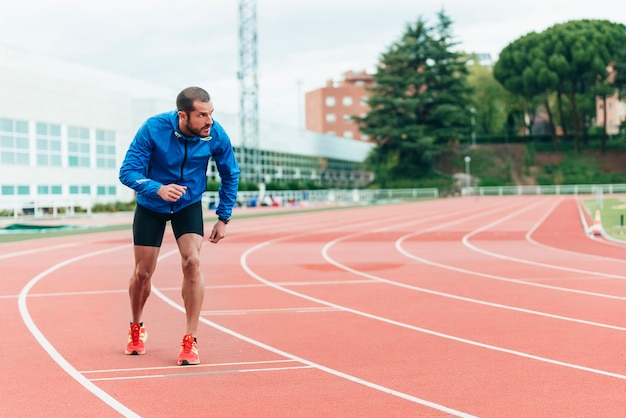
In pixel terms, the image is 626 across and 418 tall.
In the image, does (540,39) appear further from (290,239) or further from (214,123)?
(214,123)

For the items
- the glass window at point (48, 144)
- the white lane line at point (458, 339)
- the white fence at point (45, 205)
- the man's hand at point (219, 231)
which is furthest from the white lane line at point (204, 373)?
the glass window at point (48, 144)

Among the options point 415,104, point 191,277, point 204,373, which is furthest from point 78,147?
point 415,104

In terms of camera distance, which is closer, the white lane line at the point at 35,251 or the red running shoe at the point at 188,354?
the red running shoe at the point at 188,354

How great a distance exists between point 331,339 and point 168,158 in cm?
215

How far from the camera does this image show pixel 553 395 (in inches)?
Answer: 201

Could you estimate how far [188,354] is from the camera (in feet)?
20.0

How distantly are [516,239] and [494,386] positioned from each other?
643 inches

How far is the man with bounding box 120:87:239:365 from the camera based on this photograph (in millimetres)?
5969

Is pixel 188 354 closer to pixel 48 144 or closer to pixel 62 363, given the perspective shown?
pixel 62 363

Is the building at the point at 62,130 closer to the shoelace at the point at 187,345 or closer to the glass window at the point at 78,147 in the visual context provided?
the glass window at the point at 78,147

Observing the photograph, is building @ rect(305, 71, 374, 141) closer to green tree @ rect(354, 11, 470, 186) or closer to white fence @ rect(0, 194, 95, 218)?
green tree @ rect(354, 11, 470, 186)

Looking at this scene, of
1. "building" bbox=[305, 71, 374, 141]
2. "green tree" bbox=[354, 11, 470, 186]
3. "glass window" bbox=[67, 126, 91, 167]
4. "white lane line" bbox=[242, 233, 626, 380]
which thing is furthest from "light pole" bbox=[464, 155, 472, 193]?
"white lane line" bbox=[242, 233, 626, 380]

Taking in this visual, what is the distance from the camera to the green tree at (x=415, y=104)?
8262cm

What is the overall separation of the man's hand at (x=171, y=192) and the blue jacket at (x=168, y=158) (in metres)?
0.12
